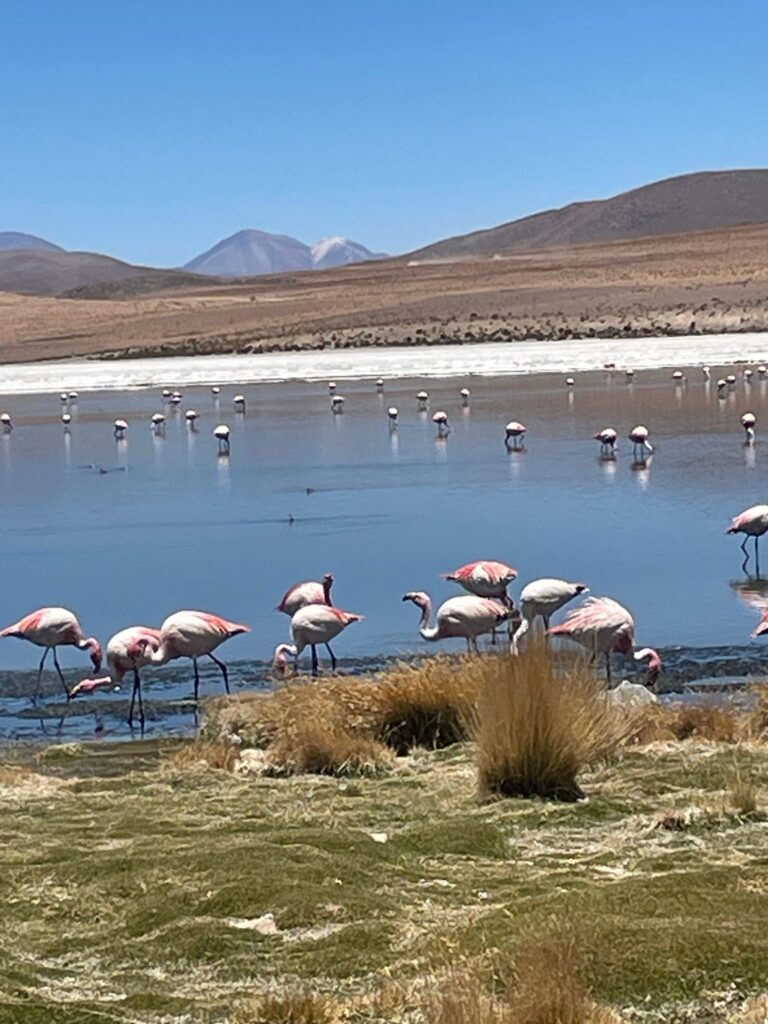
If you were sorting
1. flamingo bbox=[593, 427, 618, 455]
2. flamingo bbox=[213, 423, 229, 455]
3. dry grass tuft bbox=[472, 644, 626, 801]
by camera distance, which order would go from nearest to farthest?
1. dry grass tuft bbox=[472, 644, 626, 801]
2. flamingo bbox=[593, 427, 618, 455]
3. flamingo bbox=[213, 423, 229, 455]

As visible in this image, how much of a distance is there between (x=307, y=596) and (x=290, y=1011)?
29.1 feet

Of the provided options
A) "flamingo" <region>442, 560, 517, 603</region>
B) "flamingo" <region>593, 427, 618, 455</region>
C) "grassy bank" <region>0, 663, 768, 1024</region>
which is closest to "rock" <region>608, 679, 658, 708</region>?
"grassy bank" <region>0, 663, 768, 1024</region>

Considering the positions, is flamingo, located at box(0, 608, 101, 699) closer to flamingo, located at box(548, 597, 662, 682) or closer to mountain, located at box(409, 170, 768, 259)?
flamingo, located at box(548, 597, 662, 682)

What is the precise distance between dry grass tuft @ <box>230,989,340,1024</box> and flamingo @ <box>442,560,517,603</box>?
8.74 metres

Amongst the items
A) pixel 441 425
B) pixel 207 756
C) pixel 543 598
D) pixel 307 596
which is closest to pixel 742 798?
pixel 207 756

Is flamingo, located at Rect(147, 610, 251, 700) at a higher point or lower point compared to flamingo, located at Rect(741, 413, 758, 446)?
lower

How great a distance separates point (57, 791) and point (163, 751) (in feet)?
4.69

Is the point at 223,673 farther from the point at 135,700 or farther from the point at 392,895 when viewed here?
the point at 392,895

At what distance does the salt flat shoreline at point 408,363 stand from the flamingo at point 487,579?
105 ft

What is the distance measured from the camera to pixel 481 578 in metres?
13.3

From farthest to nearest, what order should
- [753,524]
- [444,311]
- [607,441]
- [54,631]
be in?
[444,311] → [607,441] → [753,524] → [54,631]

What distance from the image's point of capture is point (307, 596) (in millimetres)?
13289

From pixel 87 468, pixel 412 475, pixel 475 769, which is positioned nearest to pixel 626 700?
pixel 475 769

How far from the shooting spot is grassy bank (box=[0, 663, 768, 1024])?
4.60m
